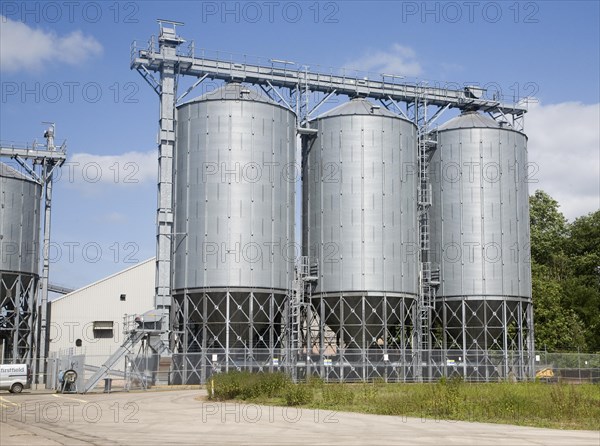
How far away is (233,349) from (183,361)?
3.18m

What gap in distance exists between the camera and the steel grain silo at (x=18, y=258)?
6069 centimetres

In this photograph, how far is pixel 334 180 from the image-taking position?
5878 cm

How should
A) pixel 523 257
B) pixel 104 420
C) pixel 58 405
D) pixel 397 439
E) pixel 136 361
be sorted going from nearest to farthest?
pixel 397 439
pixel 104 420
pixel 58 405
pixel 136 361
pixel 523 257

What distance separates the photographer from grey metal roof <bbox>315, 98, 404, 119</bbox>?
60.2 metres

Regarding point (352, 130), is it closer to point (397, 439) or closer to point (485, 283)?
point (485, 283)

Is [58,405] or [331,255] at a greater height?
[331,255]

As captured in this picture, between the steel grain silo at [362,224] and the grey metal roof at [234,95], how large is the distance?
551cm

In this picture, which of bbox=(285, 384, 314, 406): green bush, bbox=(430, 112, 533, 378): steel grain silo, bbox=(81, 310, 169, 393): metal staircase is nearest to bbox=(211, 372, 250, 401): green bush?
bbox=(285, 384, 314, 406): green bush

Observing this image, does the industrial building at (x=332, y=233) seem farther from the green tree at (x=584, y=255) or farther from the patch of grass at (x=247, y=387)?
the green tree at (x=584, y=255)

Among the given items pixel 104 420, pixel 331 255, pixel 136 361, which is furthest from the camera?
pixel 331 255

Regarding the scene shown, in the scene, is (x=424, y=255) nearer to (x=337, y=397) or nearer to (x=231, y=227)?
(x=231, y=227)

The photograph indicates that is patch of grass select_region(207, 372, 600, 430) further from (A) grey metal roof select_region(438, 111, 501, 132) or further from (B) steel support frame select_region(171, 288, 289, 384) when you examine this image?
(A) grey metal roof select_region(438, 111, 501, 132)

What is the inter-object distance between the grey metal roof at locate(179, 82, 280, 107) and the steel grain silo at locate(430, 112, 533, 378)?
15219 millimetres

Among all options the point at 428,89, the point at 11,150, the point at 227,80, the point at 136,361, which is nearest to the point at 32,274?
the point at 11,150
